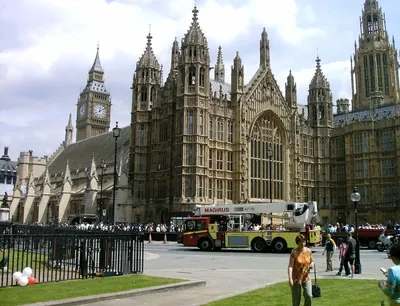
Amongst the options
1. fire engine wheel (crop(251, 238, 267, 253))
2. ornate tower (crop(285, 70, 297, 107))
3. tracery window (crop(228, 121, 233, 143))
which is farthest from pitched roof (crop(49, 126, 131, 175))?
fire engine wheel (crop(251, 238, 267, 253))

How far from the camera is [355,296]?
12820 mm

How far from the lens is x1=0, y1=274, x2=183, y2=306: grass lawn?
38.6 ft

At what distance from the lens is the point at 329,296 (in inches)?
511

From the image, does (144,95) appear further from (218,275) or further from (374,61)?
(374,61)

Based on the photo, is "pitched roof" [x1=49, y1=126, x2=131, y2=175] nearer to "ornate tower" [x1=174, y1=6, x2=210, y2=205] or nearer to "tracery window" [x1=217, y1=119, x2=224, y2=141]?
"tracery window" [x1=217, y1=119, x2=224, y2=141]

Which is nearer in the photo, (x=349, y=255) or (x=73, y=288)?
(x=73, y=288)

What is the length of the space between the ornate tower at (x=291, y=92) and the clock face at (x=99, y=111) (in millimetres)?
67857

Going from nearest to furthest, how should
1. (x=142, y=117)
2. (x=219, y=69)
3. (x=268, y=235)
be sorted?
(x=268, y=235) → (x=142, y=117) → (x=219, y=69)

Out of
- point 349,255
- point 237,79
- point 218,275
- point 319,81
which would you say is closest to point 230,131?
point 237,79

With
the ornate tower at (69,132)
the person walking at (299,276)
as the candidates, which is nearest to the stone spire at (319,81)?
the person walking at (299,276)

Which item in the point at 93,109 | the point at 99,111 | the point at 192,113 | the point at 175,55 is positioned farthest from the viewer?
the point at 99,111

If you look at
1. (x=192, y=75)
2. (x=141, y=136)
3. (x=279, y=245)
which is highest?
(x=192, y=75)

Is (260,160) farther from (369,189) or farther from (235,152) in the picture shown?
(369,189)

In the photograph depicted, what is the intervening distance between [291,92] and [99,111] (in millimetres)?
69158
